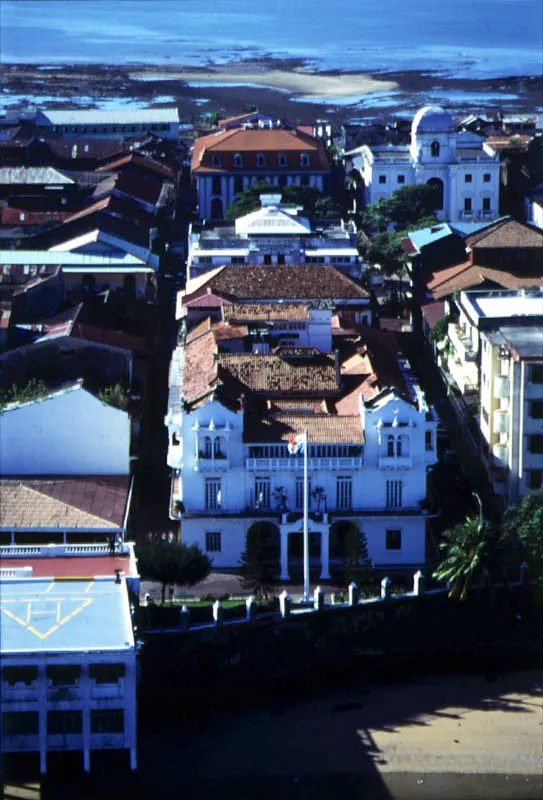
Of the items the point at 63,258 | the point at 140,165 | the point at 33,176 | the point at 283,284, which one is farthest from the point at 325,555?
the point at 140,165

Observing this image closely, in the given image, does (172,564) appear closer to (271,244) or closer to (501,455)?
(501,455)

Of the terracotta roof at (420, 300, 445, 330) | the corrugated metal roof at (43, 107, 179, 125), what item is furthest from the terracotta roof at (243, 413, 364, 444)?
the corrugated metal roof at (43, 107, 179, 125)

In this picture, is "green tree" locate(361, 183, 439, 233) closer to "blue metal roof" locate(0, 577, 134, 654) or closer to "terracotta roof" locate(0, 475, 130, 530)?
"terracotta roof" locate(0, 475, 130, 530)

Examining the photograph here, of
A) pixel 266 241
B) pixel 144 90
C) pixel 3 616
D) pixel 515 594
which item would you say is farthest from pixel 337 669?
pixel 144 90

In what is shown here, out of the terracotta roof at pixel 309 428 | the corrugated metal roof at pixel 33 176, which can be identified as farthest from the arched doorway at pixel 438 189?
the terracotta roof at pixel 309 428

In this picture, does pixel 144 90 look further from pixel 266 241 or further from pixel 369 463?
pixel 369 463

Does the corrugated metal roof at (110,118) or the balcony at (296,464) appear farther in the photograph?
the corrugated metal roof at (110,118)

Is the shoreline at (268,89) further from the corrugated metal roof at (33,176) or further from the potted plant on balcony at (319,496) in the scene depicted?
the potted plant on balcony at (319,496)
